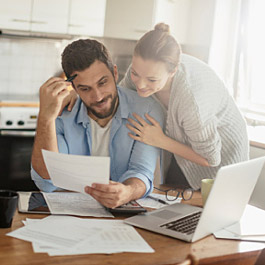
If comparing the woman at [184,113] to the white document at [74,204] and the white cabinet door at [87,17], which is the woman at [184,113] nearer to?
the white document at [74,204]

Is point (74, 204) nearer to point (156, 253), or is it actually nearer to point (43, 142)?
point (43, 142)

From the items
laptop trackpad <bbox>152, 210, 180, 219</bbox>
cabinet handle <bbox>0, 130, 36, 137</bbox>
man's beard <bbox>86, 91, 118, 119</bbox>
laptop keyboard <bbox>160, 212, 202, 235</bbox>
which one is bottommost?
cabinet handle <bbox>0, 130, 36, 137</bbox>

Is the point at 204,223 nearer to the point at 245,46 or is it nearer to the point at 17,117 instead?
the point at 17,117

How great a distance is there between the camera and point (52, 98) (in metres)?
1.85

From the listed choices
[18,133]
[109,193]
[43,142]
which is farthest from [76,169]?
[18,133]

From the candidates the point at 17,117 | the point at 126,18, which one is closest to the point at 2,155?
the point at 17,117

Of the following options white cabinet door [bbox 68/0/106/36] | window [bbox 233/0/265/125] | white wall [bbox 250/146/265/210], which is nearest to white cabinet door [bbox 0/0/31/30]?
white cabinet door [bbox 68/0/106/36]

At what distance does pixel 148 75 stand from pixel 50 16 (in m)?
2.13

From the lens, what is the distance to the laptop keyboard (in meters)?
1.51

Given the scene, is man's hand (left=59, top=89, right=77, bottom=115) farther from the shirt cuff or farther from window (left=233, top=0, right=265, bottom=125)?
window (left=233, top=0, right=265, bottom=125)

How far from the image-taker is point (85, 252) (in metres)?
1.28

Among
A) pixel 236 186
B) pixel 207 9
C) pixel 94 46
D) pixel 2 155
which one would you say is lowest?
pixel 2 155

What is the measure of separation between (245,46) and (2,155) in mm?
2076

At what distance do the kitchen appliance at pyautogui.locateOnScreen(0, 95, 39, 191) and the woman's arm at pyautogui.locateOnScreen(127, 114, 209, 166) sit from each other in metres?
1.76
